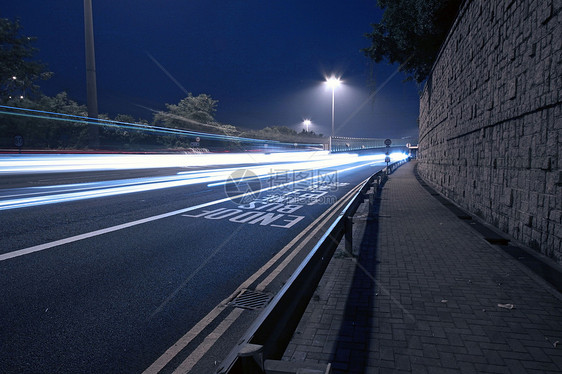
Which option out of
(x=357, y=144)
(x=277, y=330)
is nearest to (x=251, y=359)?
(x=277, y=330)

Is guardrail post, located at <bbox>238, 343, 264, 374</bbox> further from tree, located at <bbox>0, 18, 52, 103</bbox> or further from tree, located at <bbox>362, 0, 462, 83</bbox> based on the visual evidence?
tree, located at <bbox>0, 18, 52, 103</bbox>

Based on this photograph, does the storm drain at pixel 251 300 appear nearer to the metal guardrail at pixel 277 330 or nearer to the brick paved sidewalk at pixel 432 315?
the brick paved sidewalk at pixel 432 315

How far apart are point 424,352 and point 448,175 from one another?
10560 millimetres

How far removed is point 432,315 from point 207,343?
2483mm

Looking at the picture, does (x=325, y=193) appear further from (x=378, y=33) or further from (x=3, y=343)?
(x=378, y=33)

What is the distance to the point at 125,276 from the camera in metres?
5.01

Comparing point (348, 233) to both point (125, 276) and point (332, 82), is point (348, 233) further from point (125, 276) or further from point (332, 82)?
point (332, 82)

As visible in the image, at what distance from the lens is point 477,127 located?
28.4 feet

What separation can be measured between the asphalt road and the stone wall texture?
407 centimetres

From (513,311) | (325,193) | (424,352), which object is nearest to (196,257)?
(424,352)

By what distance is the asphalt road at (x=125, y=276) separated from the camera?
3.22m

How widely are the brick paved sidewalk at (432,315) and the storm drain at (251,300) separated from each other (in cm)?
61

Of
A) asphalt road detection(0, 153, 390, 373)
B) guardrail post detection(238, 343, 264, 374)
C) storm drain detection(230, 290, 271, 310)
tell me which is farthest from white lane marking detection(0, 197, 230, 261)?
guardrail post detection(238, 343, 264, 374)

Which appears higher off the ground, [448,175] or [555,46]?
[555,46]
